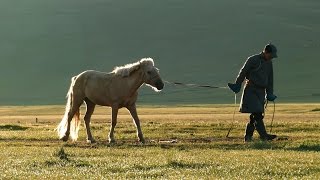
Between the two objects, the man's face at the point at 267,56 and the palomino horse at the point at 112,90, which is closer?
the man's face at the point at 267,56

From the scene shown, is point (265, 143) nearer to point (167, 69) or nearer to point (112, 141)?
point (112, 141)

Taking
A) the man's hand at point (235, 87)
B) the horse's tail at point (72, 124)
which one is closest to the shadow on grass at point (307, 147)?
the man's hand at point (235, 87)

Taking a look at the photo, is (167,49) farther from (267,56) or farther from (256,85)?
(267,56)

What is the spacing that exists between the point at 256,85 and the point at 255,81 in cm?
13

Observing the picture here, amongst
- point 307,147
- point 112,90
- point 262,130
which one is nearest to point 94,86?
point 112,90

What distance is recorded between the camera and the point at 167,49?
179 metres

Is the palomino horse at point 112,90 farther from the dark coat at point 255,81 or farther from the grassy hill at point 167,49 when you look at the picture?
the grassy hill at point 167,49

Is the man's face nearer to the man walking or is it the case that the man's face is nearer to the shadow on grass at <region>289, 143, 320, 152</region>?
the man walking

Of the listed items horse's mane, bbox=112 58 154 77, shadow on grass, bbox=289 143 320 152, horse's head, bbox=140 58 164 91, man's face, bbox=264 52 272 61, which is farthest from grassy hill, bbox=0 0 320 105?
shadow on grass, bbox=289 143 320 152

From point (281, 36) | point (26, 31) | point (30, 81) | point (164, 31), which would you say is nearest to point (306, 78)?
point (281, 36)

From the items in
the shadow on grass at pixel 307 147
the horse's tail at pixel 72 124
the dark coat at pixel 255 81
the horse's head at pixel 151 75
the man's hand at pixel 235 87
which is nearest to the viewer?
the shadow on grass at pixel 307 147

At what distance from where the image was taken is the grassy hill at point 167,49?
15538 centimetres

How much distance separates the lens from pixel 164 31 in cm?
19125

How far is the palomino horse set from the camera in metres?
20.0
